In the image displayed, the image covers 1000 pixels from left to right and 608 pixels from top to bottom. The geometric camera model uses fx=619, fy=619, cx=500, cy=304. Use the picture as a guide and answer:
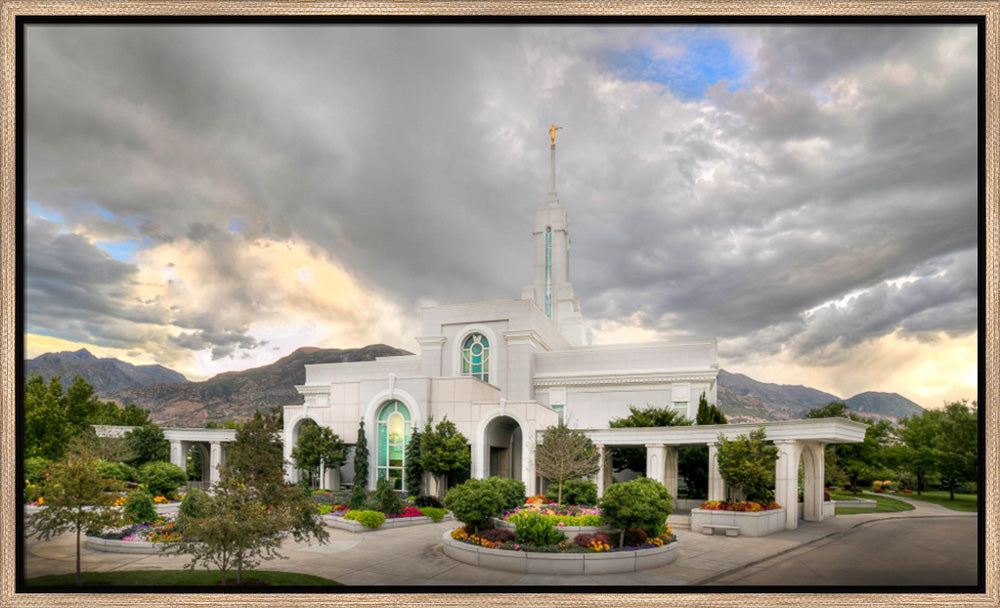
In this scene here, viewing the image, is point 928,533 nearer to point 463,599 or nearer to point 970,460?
point 970,460

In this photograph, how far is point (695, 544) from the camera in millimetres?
15820

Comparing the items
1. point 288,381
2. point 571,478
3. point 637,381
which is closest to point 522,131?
point 571,478

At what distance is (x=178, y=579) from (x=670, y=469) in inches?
689

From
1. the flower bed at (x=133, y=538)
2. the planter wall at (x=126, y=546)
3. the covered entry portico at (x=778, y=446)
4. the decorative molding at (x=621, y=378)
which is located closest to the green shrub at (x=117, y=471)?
the flower bed at (x=133, y=538)

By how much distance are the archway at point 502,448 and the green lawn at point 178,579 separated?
1335 centimetres

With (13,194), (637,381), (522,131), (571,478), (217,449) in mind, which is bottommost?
(217,449)

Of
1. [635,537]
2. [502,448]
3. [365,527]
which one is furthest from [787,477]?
[365,527]

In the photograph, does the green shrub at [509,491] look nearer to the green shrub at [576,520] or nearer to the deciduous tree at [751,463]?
the green shrub at [576,520]

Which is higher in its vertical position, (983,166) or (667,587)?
(983,166)

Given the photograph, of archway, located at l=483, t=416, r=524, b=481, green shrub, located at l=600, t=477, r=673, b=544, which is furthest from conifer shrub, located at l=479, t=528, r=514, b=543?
archway, located at l=483, t=416, r=524, b=481

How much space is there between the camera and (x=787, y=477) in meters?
18.8

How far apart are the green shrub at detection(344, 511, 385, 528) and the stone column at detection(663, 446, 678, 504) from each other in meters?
10.8

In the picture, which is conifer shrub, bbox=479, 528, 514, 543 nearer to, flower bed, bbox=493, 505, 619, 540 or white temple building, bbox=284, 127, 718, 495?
flower bed, bbox=493, 505, 619, 540

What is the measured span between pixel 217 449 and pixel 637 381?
22187mm
